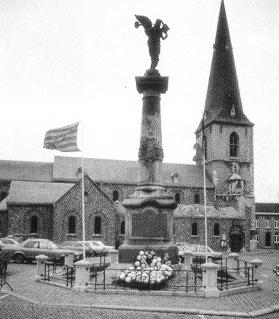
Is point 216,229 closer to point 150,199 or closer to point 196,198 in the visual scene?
point 196,198

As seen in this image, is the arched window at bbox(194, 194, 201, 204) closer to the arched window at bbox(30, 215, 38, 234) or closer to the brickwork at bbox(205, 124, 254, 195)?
the brickwork at bbox(205, 124, 254, 195)

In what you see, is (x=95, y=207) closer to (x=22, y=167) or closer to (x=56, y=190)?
(x=56, y=190)

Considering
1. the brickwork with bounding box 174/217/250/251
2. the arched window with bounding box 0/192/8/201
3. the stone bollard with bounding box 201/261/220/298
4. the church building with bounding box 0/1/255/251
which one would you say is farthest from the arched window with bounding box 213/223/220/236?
the stone bollard with bounding box 201/261/220/298

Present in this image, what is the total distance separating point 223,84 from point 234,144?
8486mm

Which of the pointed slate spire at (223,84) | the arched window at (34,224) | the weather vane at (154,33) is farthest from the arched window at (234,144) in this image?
the weather vane at (154,33)

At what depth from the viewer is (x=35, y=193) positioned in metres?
47.2

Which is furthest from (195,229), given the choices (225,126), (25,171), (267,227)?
(267,227)

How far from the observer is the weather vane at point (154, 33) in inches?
712

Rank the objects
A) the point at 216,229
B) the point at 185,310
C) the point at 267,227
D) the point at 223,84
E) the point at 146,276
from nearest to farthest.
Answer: the point at 185,310
the point at 146,276
the point at 216,229
the point at 223,84
the point at 267,227

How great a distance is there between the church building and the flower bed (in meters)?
31.3

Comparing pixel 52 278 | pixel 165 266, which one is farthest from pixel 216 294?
pixel 52 278

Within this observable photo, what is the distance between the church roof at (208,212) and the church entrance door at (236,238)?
1401 mm

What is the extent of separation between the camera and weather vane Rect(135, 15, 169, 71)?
59.4 ft

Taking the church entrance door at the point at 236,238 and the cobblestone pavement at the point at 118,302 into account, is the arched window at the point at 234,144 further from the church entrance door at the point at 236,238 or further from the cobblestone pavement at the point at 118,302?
the cobblestone pavement at the point at 118,302
